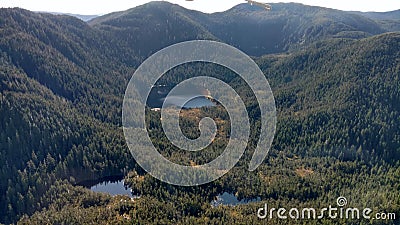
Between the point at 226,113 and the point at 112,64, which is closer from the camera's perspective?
the point at 226,113

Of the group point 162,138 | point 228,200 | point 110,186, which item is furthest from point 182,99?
point 228,200

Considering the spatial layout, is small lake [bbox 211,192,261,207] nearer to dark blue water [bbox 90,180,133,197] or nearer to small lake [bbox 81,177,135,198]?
small lake [bbox 81,177,135,198]

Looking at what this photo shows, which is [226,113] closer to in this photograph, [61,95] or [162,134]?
[162,134]

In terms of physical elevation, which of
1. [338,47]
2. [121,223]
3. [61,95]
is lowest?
[121,223]

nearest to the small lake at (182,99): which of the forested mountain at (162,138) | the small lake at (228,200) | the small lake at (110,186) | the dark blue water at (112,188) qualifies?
the forested mountain at (162,138)

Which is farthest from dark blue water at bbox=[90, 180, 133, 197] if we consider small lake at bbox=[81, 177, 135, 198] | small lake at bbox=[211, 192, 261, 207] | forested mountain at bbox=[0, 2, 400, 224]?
small lake at bbox=[211, 192, 261, 207]

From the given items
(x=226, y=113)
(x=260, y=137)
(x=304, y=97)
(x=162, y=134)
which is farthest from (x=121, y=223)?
(x=304, y=97)

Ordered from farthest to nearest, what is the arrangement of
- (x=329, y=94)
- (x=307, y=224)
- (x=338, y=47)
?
(x=338, y=47), (x=329, y=94), (x=307, y=224)
